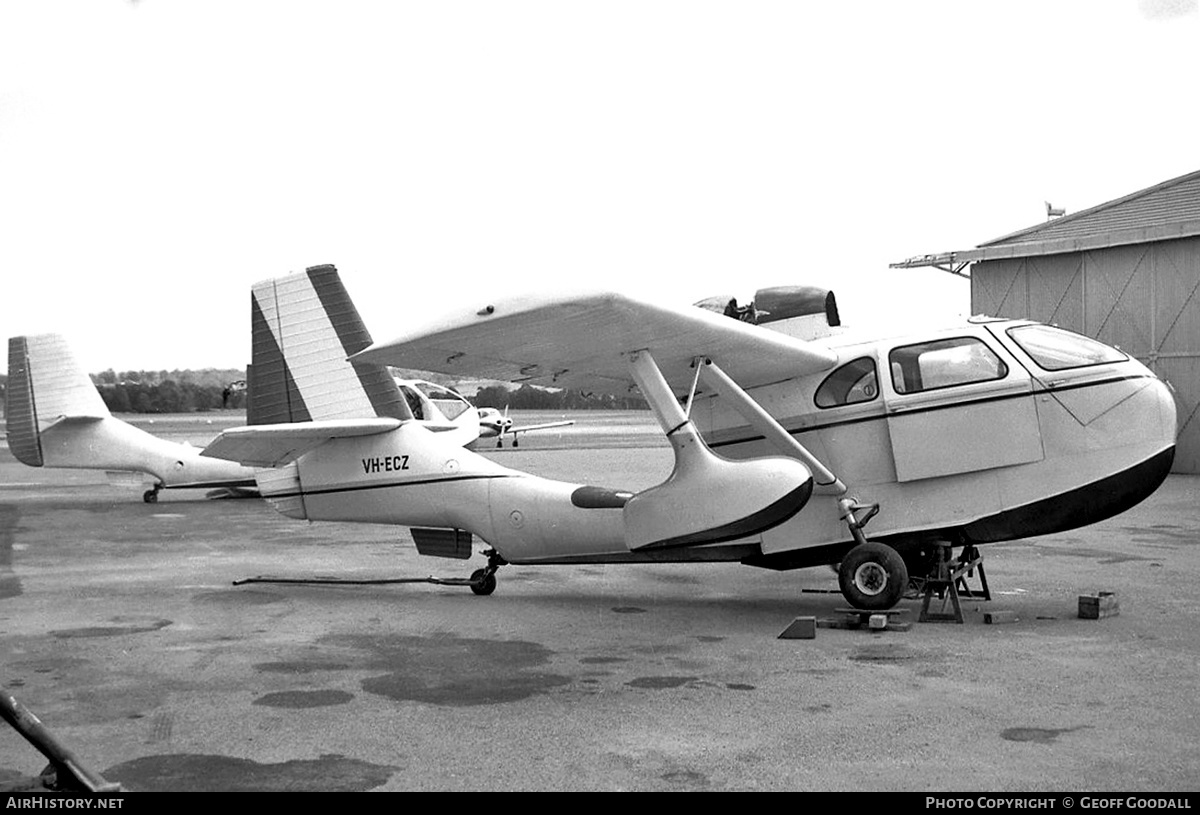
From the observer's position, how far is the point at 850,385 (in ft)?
32.3

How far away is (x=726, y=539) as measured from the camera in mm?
8914

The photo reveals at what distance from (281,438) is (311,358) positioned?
1183 mm

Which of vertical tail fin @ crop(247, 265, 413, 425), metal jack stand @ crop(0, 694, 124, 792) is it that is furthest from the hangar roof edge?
metal jack stand @ crop(0, 694, 124, 792)

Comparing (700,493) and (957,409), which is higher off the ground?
(957,409)

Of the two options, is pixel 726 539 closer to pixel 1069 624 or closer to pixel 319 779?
pixel 1069 624

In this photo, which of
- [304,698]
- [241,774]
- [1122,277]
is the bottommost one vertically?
[304,698]

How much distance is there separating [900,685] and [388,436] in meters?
5.63

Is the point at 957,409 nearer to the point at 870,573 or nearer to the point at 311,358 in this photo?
the point at 870,573

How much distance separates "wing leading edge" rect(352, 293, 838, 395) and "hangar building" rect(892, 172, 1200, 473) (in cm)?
2110

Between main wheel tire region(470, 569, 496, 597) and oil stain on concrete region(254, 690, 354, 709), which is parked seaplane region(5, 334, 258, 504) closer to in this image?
main wheel tire region(470, 569, 496, 597)

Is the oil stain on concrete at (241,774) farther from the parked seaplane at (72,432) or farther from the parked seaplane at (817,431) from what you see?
the parked seaplane at (72,432)

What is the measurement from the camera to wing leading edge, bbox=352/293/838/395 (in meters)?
8.16

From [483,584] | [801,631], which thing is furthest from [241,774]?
[483,584]

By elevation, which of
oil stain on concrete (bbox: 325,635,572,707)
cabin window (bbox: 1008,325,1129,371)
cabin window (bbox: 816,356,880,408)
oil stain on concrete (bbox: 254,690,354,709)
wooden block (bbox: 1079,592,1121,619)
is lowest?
wooden block (bbox: 1079,592,1121,619)
